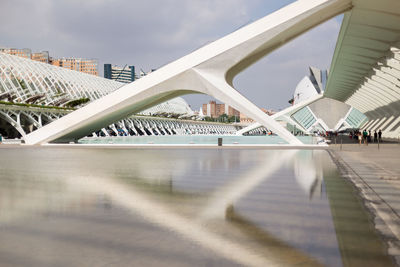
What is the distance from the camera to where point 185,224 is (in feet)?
11.8

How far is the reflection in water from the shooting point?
2.70m

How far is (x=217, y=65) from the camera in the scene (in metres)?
19.2

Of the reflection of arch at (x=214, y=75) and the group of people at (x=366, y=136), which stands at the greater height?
the reflection of arch at (x=214, y=75)

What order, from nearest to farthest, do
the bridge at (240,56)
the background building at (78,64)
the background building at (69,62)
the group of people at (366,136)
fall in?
the bridge at (240,56), the group of people at (366,136), the background building at (69,62), the background building at (78,64)

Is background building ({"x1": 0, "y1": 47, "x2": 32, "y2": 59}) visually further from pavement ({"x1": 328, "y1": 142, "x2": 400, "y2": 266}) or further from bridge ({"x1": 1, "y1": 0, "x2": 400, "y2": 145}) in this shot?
pavement ({"x1": 328, "y1": 142, "x2": 400, "y2": 266})

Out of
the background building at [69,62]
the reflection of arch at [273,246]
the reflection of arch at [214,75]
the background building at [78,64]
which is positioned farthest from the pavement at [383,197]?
the background building at [78,64]

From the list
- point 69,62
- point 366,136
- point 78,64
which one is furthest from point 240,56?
point 78,64

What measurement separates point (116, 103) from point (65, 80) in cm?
4047

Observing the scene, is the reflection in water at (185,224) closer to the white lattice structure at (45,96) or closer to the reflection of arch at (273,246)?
the reflection of arch at (273,246)

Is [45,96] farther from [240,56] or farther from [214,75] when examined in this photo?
[240,56]

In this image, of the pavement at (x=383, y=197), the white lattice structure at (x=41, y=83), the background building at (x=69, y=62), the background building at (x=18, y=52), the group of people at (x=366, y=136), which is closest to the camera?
the pavement at (x=383, y=197)

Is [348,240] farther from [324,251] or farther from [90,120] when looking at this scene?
[90,120]

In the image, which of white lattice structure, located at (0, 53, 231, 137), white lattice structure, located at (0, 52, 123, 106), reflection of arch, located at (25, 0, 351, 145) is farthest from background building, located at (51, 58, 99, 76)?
reflection of arch, located at (25, 0, 351, 145)

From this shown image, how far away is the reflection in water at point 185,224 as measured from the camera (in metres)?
2.70
